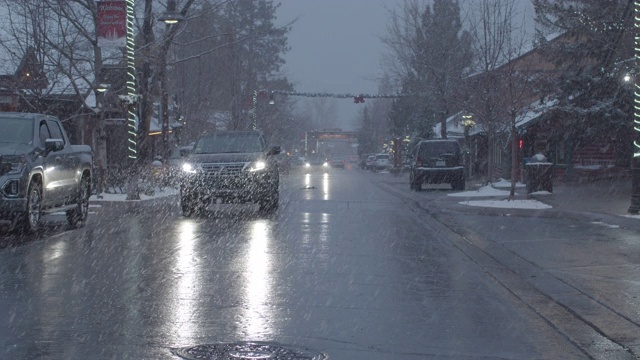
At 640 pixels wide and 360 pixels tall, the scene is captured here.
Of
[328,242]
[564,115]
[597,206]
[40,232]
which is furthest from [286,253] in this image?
[564,115]

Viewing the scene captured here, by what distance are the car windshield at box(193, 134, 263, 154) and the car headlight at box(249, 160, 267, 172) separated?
847 millimetres

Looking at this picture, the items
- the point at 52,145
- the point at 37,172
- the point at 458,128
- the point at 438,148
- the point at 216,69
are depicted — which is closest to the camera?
the point at 37,172

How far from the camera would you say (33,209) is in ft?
48.8

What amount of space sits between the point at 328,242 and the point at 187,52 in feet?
157

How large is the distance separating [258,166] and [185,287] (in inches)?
436

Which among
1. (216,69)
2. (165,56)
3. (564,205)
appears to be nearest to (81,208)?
(564,205)

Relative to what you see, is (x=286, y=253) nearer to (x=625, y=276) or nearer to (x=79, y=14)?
(x=625, y=276)

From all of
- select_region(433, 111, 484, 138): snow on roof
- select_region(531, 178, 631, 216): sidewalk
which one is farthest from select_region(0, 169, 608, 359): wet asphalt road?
select_region(433, 111, 484, 138): snow on roof

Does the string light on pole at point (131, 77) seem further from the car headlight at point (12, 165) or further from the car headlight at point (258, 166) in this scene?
the car headlight at point (12, 165)

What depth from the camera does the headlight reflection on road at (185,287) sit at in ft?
24.2

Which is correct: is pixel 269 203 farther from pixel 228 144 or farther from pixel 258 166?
pixel 228 144

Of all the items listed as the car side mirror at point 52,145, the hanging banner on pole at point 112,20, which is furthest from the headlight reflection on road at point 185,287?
the hanging banner on pole at point 112,20

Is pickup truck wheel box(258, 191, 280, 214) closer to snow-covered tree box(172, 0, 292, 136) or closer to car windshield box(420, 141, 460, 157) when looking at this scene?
snow-covered tree box(172, 0, 292, 136)

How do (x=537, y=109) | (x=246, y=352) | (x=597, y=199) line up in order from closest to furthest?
(x=246, y=352) < (x=597, y=199) < (x=537, y=109)
